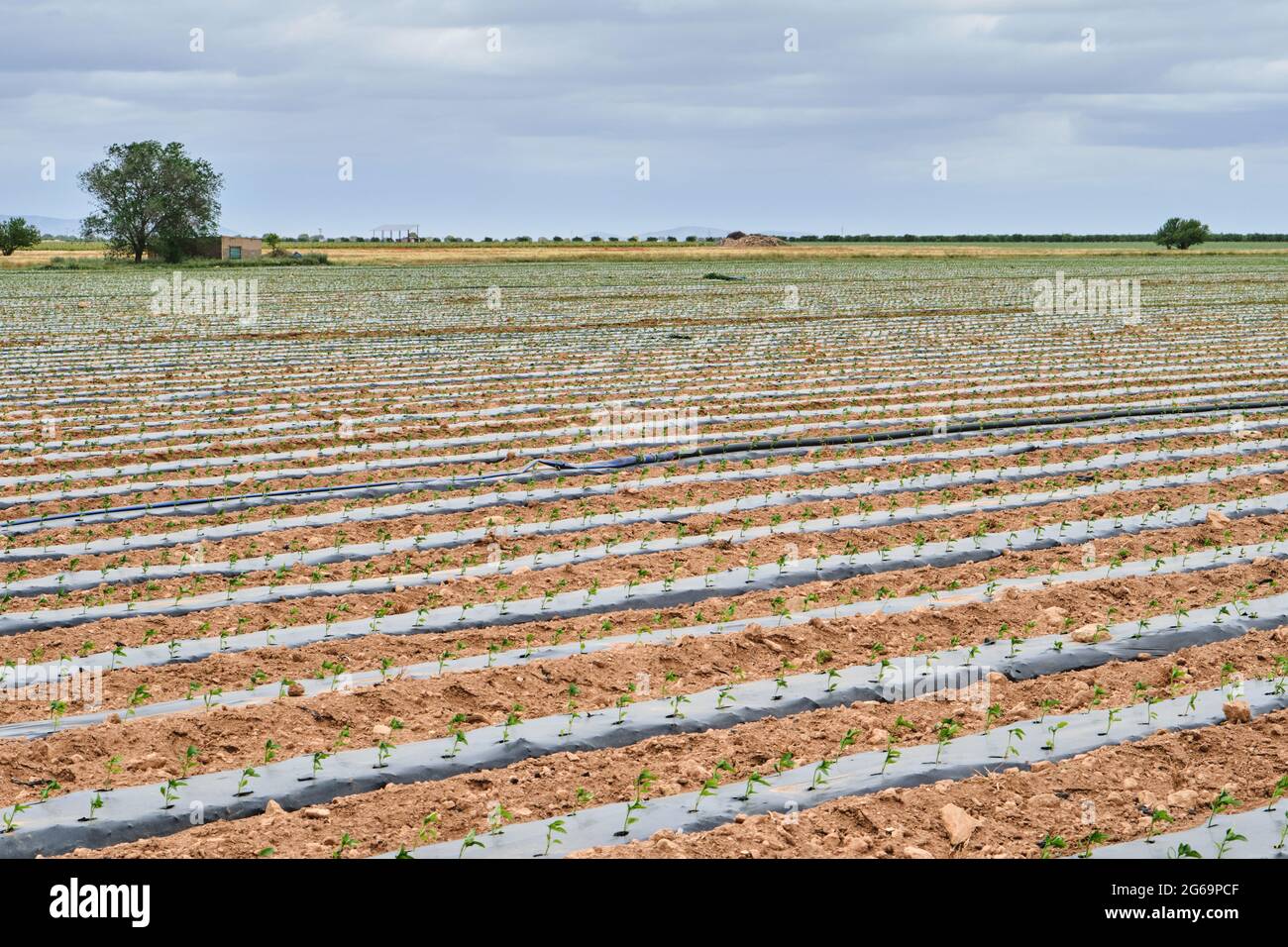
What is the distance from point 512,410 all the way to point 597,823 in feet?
33.7

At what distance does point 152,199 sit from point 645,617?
73042 millimetres

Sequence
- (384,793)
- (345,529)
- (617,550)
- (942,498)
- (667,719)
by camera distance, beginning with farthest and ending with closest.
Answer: (942,498)
(345,529)
(617,550)
(667,719)
(384,793)

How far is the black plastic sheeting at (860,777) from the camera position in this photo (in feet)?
16.1

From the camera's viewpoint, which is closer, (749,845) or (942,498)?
(749,845)

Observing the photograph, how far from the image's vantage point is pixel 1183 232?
94625mm

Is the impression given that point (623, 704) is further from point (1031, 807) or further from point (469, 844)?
point (1031, 807)

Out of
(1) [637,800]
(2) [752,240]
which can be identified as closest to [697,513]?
(1) [637,800]

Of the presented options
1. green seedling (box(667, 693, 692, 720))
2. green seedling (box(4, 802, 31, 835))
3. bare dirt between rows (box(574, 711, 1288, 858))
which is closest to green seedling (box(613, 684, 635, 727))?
green seedling (box(667, 693, 692, 720))

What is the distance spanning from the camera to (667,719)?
602cm

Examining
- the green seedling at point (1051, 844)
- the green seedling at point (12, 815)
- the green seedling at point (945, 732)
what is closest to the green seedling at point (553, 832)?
the green seedling at point (945, 732)

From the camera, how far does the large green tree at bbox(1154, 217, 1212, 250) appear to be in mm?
94250

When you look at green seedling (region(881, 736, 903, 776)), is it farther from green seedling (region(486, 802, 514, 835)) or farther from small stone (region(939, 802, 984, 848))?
green seedling (region(486, 802, 514, 835))

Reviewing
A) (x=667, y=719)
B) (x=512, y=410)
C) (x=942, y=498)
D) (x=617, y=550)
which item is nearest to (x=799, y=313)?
(x=512, y=410)
